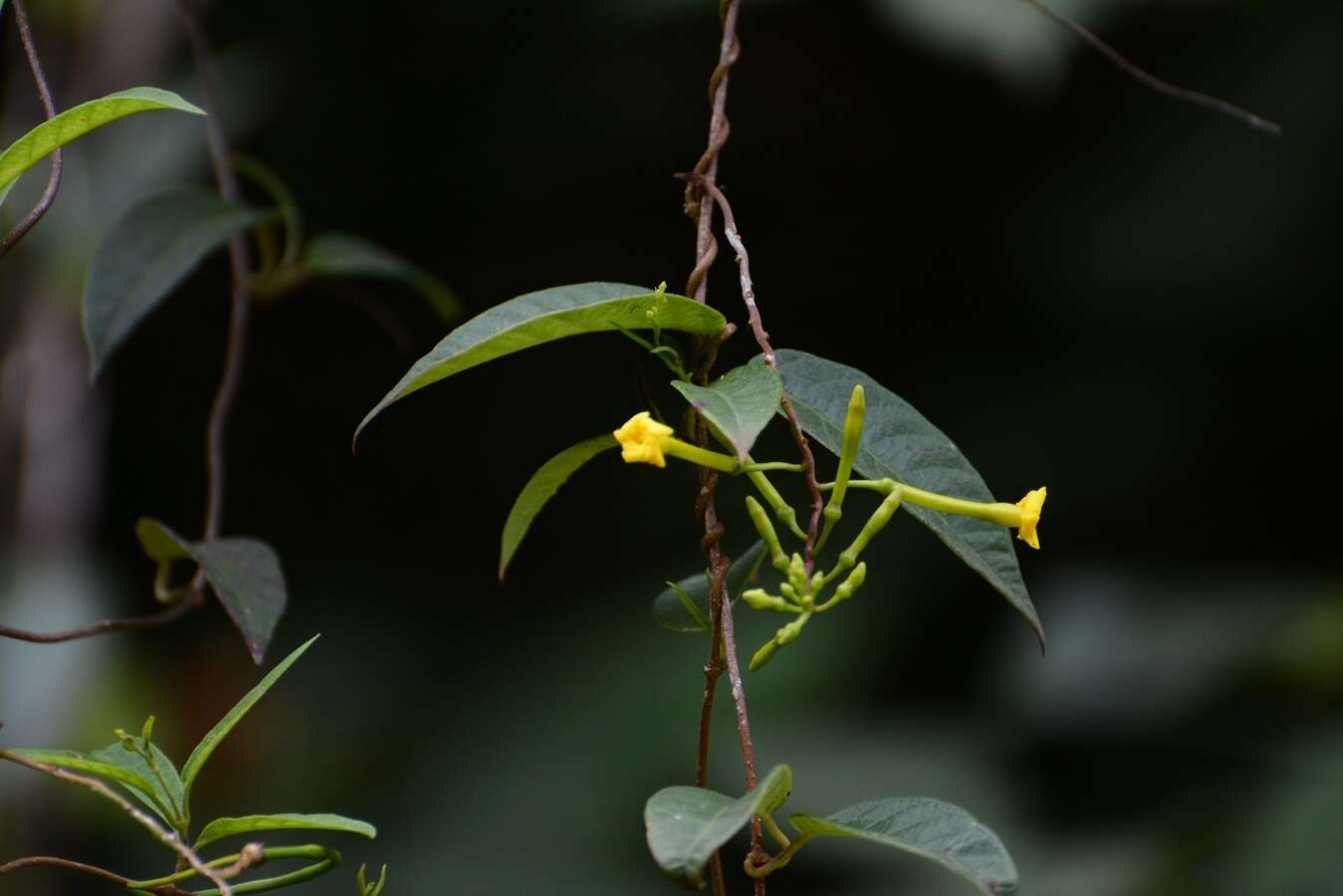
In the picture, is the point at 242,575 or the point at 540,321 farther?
the point at 242,575

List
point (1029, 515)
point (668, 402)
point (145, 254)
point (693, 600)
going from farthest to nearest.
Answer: point (668, 402), point (145, 254), point (693, 600), point (1029, 515)

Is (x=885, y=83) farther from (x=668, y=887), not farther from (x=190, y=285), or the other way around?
(x=668, y=887)

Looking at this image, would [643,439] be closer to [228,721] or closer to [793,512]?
[793,512]

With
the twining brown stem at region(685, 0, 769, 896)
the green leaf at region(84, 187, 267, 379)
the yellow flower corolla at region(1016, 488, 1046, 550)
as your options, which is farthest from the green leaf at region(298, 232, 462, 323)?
the yellow flower corolla at region(1016, 488, 1046, 550)

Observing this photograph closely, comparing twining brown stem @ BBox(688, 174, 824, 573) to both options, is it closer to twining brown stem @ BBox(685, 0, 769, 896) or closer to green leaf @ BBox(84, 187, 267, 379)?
twining brown stem @ BBox(685, 0, 769, 896)

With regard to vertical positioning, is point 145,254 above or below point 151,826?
above

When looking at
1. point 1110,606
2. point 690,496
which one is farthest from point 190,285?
point 1110,606

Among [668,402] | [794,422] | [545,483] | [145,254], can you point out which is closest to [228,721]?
[545,483]
